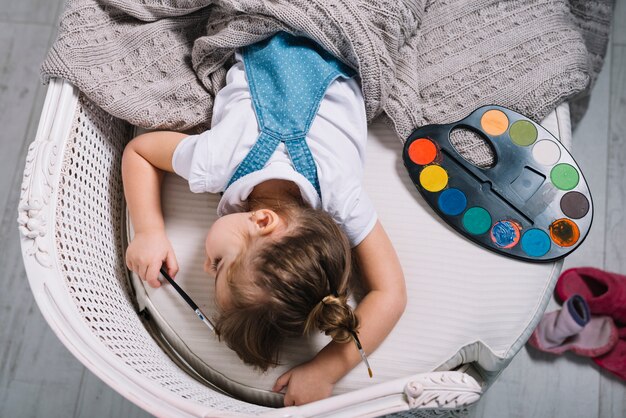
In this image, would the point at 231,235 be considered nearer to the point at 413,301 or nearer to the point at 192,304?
the point at 192,304

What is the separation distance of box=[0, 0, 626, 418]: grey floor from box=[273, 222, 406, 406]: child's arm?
0.44 m

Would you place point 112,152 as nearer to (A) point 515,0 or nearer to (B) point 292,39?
(B) point 292,39

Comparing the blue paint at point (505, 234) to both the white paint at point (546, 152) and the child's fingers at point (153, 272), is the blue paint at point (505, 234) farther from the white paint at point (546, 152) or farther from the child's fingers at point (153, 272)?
the child's fingers at point (153, 272)

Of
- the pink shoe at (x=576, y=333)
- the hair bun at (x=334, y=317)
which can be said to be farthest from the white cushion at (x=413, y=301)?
the pink shoe at (x=576, y=333)

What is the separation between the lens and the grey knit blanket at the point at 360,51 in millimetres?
867

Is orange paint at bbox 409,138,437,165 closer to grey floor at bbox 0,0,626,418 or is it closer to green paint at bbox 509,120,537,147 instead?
green paint at bbox 509,120,537,147

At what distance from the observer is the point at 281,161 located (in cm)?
81

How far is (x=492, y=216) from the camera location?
892 mm

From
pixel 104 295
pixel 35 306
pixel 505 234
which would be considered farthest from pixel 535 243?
pixel 35 306

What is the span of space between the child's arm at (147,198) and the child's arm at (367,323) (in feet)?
0.83

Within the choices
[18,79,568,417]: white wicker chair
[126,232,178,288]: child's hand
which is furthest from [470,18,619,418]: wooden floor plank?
[126,232,178,288]: child's hand

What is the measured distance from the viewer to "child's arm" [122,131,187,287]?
0.87m

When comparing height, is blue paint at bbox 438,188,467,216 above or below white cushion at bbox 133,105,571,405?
above

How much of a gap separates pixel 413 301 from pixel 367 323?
10 centimetres
